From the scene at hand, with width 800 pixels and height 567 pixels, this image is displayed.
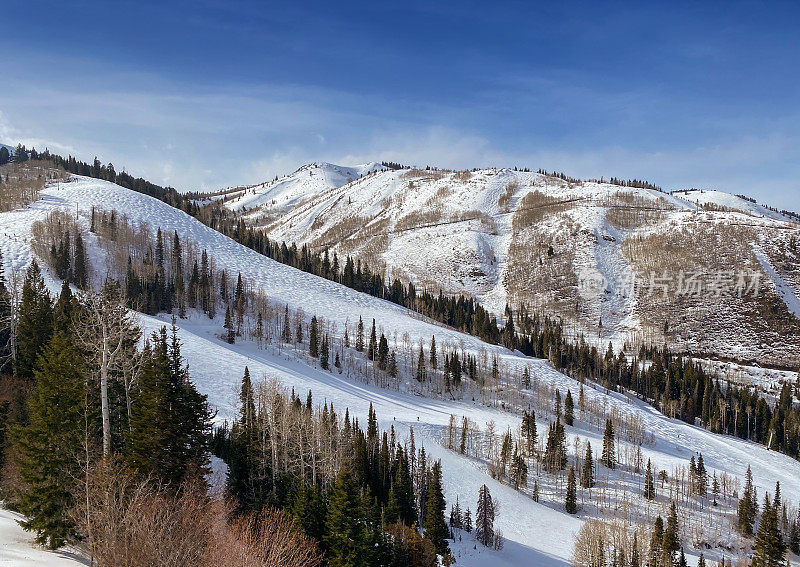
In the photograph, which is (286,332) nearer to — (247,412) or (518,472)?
(518,472)

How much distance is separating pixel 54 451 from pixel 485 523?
2130 inches

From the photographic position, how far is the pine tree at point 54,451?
2547 centimetres

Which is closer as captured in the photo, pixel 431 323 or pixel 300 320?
pixel 300 320

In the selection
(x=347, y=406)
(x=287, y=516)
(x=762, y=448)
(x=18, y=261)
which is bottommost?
(x=762, y=448)

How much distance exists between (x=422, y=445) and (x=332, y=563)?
53.0 metres

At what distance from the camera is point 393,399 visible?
11238 cm

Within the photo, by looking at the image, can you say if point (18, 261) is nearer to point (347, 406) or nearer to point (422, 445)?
point (347, 406)

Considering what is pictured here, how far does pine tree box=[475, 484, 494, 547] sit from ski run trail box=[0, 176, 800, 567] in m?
1.59

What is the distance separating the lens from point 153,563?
18.3 m

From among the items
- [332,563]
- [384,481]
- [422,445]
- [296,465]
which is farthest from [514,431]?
[332,563]

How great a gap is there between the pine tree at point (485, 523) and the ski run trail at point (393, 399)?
159 centimetres

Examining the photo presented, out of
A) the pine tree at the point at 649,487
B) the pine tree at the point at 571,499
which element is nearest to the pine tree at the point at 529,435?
the pine tree at the point at 571,499

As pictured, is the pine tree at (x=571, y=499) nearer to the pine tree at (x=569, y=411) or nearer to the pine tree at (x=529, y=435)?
the pine tree at (x=529, y=435)

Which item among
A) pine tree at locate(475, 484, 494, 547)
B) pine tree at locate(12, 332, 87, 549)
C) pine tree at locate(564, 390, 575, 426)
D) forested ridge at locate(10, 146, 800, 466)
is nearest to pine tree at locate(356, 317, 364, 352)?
forested ridge at locate(10, 146, 800, 466)
